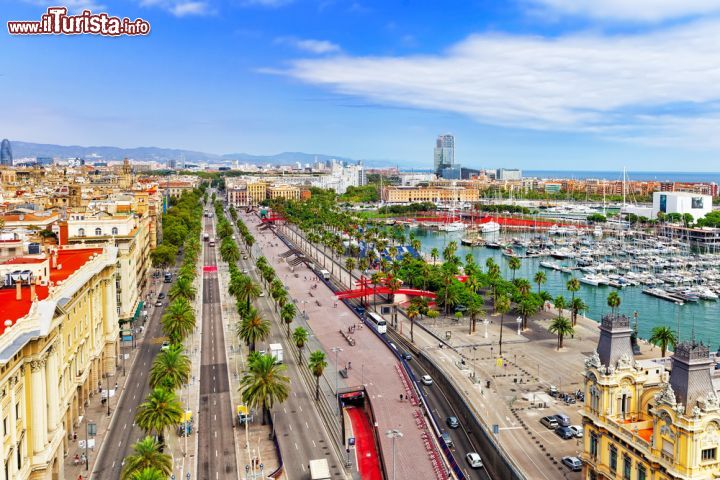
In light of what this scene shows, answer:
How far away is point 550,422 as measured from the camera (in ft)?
191

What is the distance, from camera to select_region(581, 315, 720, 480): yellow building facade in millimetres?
36750

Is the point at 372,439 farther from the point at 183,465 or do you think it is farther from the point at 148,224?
the point at 148,224

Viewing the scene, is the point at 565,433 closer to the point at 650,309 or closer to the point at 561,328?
the point at 561,328

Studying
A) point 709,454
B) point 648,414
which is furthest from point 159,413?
point 709,454

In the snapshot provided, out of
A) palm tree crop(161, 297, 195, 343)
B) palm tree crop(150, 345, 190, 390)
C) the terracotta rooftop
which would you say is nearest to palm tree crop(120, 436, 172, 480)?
the terracotta rooftop

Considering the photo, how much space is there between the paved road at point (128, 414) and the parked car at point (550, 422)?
35.5 meters

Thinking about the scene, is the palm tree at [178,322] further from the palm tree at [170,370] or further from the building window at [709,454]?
the building window at [709,454]

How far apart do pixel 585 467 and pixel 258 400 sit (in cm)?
2839

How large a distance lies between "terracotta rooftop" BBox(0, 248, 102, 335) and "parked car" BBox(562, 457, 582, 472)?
43.9m

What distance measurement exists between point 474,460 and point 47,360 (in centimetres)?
3515

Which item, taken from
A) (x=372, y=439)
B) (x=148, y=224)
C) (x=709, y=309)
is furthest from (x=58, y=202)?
(x=709, y=309)

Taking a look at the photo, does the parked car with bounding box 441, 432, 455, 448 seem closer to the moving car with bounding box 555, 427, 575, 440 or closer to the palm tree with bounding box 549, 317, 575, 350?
the moving car with bounding box 555, 427, 575, 440

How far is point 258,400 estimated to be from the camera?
5619 cm

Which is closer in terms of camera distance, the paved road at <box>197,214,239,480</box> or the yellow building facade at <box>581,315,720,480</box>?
the yellow building facade at <box>581,315,720,480</box>
